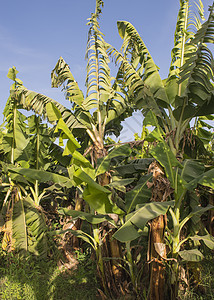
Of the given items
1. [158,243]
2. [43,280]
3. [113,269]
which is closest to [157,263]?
[158,243]

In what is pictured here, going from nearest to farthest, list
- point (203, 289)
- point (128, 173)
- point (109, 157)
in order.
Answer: point (203, 289)
point (109, 157)
point (128, 173)

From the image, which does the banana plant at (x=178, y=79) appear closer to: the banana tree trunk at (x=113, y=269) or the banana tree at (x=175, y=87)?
the banana tree at (x=175, y=87)

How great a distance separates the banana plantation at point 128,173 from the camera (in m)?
3.89

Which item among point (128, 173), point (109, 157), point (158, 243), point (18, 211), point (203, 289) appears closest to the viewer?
point (158, 243)

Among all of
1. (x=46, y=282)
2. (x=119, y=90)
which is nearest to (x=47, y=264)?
(x=46, y=282)

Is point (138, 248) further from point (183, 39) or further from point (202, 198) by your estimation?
point (183, 39)

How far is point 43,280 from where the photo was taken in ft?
18.9

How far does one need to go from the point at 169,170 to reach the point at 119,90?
379 centimetres

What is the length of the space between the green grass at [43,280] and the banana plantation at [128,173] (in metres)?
0.13

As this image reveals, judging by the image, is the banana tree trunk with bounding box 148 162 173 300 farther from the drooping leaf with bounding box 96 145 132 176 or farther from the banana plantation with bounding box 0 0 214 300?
the drooping leaf with bounding box 96 145 132 176

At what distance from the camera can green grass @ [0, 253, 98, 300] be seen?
5.04 meters

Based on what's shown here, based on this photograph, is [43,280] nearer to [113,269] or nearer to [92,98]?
[113,269]

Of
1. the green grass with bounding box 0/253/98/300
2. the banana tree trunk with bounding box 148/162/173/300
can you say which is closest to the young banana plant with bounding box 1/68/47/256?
the green grass with bounding box 0/253/98/300

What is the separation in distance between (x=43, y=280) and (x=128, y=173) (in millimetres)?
3215
